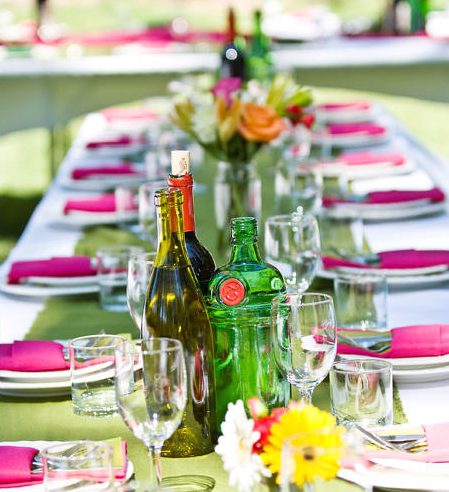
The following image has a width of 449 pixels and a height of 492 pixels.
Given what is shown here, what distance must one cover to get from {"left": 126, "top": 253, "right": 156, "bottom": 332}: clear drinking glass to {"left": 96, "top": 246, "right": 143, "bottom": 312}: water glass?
11.1 inches

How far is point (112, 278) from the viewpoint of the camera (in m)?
2.11

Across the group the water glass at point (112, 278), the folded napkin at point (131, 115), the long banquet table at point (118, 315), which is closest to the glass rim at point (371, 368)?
the long banquet table at point (118, 315)

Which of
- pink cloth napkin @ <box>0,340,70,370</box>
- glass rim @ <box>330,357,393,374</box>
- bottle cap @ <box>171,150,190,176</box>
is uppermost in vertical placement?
bottle cap @ <box>171,150,190,176</box>

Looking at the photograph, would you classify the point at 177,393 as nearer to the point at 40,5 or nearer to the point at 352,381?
the point at 352,381

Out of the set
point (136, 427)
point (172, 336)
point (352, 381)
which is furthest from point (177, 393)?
point (352, 381)

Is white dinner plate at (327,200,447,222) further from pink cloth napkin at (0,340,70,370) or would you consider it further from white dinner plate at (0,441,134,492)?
white dinner plate at (0,441,134,492)

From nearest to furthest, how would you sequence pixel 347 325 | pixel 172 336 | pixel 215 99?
1. pixel 172 336
2. pixel 347 325
3. pixel 215 99

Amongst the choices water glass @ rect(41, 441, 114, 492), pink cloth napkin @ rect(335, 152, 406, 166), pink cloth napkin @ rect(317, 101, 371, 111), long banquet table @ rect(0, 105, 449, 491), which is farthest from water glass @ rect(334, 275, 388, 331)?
pink cloth napkin @ rect(317, 101, 371, 111)

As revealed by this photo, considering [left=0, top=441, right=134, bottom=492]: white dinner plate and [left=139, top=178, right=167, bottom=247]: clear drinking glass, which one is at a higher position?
[left=139, top=178, right=167, bottom=247]: clear drinking glass

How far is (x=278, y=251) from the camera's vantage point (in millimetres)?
1922

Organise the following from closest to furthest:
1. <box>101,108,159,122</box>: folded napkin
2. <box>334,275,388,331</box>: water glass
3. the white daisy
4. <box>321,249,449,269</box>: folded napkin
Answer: the white daisy, <box>334,275,388,331</box>: water glass, <box>321,249,449,269</box>: folded napkin, <box>101,108,159,122</box>: folded napkin

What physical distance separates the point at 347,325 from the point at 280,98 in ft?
3.55

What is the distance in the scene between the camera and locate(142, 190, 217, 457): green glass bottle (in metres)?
1.32

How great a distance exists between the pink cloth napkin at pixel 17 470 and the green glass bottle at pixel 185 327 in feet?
0.53
